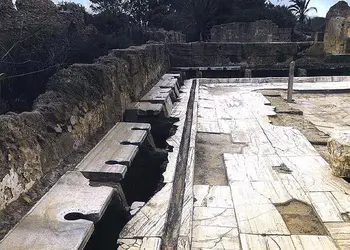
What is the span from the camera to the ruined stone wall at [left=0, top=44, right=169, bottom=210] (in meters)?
2.61

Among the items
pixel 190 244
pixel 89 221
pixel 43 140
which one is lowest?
pixel 190 244

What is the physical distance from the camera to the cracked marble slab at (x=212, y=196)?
3.27 meters

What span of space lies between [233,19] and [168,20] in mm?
4001

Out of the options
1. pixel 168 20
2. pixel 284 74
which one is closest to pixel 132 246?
A: pixel 284 74

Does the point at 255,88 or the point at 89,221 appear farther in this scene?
the point at 255,88

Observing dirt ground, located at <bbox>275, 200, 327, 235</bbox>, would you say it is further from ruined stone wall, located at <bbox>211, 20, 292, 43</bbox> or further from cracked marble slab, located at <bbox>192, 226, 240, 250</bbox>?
ruined stone wall, located at <bbox>211, 20, 292, 43</bbox>

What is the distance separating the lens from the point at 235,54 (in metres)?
11.4

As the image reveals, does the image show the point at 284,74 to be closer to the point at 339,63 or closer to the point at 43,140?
the point at 339,63

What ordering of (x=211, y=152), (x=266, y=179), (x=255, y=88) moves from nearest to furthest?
(x=266, y=179)
(x=211, y=152)
(x=255, y=88)

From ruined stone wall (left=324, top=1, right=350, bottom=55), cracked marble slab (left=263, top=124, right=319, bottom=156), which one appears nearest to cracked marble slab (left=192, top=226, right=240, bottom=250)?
cracked marble slab (left=263, top=124, right=319, bottom=156)

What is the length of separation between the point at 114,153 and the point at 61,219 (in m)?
1.34

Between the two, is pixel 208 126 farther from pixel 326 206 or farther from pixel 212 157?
pixel 326 206

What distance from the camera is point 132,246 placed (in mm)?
2547

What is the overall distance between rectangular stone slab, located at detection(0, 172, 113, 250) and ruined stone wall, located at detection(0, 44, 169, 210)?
0.20m
